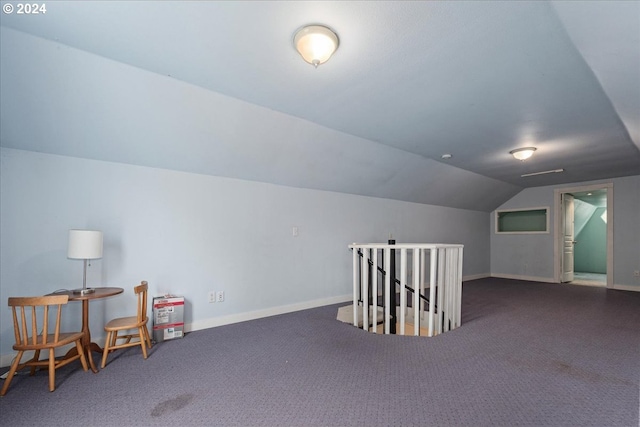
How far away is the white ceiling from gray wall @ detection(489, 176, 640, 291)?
3237 millimetres

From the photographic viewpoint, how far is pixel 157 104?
8.66 feet

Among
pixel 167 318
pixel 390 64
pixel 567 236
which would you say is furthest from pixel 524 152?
pixel 167 318

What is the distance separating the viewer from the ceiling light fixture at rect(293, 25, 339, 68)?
1.79 m

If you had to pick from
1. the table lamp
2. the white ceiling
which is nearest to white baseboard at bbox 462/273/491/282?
the white ceiling

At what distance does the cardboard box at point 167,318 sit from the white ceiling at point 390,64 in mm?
1527

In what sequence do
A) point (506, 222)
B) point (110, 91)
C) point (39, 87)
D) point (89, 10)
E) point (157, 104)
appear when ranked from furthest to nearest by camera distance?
1. point (506, 222)
2. point (157, 104)
3. point (110, 91)
4. point (39, 87)
5. point (89, 10)

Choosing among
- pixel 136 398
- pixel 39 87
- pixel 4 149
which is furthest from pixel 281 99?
pixel 136 398

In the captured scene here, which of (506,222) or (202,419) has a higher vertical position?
(506,222)

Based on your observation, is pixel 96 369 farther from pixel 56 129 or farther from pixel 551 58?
pixel 551 58

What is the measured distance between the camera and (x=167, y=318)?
310cm

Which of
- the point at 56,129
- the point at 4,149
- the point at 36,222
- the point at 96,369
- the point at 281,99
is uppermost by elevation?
the point at 281,99

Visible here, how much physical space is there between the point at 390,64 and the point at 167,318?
129 inches

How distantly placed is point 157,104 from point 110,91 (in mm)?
350

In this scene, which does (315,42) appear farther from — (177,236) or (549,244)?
(549,244)
